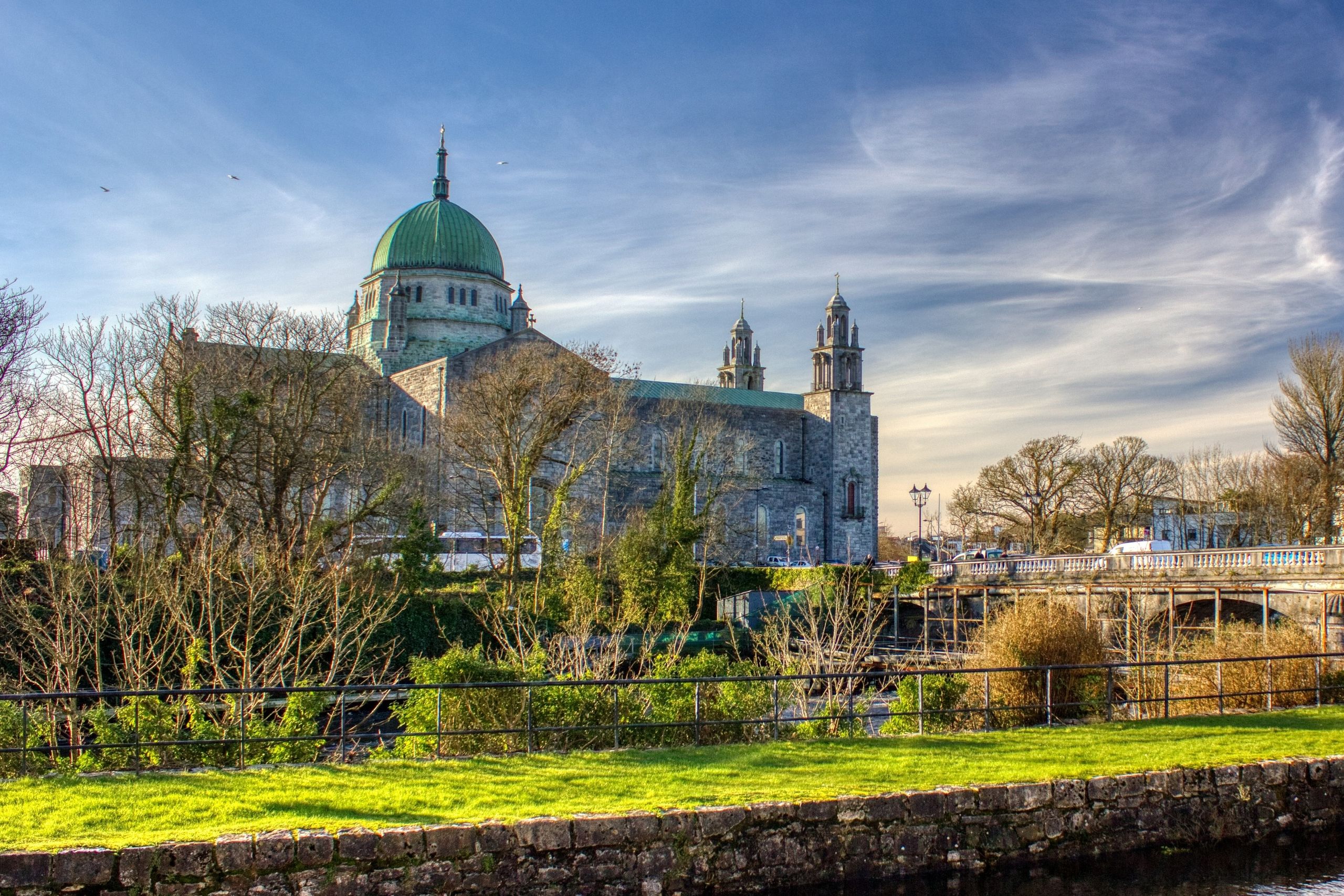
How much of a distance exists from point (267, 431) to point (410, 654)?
6.36m

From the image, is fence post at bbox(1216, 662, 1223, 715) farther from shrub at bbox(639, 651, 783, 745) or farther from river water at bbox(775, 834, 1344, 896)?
shrub at bbox(639, 651, 783, 745)

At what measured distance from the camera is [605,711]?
12250mm

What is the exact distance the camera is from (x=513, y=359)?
3525 cm

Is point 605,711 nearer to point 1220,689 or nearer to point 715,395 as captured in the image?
point 1220,689

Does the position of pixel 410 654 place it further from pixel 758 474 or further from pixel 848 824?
pixel 758 474

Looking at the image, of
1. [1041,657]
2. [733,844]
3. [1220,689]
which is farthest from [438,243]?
[733,844]

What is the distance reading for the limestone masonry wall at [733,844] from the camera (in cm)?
740

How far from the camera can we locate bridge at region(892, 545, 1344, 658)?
2664 centimetres

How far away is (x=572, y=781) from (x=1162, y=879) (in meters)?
5.29

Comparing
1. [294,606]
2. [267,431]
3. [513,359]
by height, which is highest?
[513,359]

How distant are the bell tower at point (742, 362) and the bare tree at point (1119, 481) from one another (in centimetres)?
2705

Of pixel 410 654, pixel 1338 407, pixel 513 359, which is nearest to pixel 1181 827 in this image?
pixel 410 654

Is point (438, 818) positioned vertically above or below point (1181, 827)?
above

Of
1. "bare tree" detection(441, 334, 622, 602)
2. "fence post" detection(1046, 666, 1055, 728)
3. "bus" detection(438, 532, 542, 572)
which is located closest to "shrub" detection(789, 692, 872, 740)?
"fence post" detection(1046, 666, 1055, 728)
